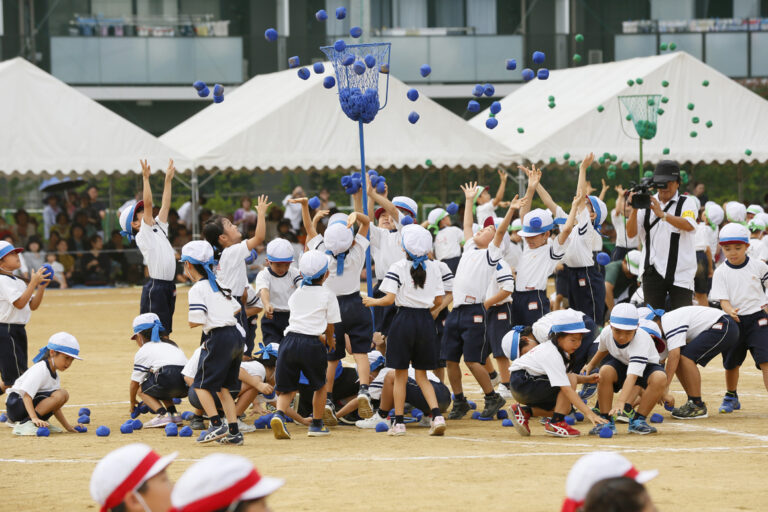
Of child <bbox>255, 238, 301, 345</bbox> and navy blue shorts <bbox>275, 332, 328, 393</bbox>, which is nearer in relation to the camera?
navy blue shorts <bbox>275, 332, 328, 393</bbox>

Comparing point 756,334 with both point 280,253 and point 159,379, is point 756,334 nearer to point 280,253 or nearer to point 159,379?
point 280,253

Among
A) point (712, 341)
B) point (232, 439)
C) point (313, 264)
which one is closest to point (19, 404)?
point (232, 439)

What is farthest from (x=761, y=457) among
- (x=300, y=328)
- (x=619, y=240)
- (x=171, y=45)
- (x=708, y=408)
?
(x=171, y=45)

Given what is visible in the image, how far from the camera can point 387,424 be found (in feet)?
35.1

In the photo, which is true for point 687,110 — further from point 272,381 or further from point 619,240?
point 272,381

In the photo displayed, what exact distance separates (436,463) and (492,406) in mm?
2474

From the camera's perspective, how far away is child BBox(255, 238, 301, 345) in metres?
11.6

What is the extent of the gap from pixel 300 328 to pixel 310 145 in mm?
13335

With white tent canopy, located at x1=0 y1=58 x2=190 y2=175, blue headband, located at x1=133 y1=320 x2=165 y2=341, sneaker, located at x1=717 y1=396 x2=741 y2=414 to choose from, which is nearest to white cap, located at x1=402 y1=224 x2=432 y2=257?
blue headband, located at x1=133 y1=320 x2=165 y2=341

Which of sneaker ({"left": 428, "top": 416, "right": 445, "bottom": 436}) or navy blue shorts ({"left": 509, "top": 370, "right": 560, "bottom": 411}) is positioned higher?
navy blue shorts ({"left": 509, "top": 370, "right": 560, "bottom": 411})

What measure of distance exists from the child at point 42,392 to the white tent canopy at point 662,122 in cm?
1422

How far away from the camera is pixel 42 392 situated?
34.7 feet

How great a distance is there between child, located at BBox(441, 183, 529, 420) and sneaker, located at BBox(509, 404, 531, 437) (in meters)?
1.03

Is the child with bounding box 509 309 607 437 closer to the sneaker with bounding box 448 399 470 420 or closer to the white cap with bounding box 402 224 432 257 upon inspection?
the sneaker with bounding box 448 399 470 420
